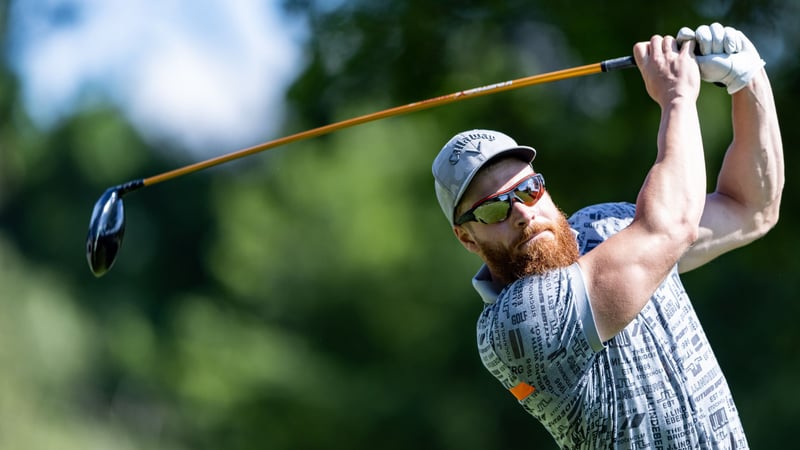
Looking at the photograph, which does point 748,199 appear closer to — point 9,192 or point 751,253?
point 751,253

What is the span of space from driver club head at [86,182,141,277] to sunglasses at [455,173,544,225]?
68.1 inches

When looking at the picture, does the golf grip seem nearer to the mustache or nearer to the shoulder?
the shoulder

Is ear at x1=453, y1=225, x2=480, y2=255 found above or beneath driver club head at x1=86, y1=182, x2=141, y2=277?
beneath

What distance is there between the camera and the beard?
412cm

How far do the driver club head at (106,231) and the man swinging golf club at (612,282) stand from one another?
1.59 metres

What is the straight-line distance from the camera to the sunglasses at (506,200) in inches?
168

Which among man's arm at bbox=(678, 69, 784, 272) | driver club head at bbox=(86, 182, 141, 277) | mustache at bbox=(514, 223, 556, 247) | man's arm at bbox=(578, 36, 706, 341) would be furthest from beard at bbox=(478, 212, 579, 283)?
driver club head at bbox=(86, 182, 141, 277)

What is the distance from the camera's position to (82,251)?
32.2m

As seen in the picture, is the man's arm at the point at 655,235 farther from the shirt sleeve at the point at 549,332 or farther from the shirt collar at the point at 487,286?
the shirt collar at the point at 487,286

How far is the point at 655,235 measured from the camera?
3.88 m

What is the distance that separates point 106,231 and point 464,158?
1744 mm

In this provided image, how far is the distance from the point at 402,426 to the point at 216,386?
3761 mm


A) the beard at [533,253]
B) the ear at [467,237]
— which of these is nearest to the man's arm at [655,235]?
the beard at [533,253]

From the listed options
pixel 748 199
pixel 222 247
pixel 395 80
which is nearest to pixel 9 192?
pixel 222 247
